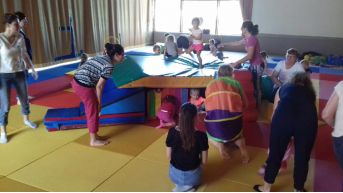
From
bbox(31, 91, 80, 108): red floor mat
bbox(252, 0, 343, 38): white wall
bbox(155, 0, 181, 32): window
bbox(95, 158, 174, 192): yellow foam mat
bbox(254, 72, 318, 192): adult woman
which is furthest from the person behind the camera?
bbox(155, 0, 181, 32): window

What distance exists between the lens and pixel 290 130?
2738 mm

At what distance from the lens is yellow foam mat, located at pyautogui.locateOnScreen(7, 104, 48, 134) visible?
467cm

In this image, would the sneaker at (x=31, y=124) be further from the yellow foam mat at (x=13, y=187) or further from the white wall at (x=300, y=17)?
the white wall at (x=300, y=17)

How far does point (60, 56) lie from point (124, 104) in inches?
225

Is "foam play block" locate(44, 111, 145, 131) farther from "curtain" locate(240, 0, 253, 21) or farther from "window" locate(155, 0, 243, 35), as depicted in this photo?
"window" locate(155, 0, 243, 35)

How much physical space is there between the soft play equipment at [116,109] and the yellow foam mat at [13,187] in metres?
1.52

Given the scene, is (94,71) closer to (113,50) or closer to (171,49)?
(113,50)

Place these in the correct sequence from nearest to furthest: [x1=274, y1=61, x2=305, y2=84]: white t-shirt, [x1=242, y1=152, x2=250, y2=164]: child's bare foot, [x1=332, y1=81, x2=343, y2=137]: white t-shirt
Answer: [x1=332, y1=81, x2=343, y2=137]: white t-shirt → [x1=242, y1=152, x2=250, y2=164]: child's bare foot → [x1=274, y1=61, x2=305, y2=84]: white t-shirt

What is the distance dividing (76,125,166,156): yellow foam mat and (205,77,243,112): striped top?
112cm

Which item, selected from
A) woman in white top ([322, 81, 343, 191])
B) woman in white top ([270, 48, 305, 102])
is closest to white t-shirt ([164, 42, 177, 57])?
woman in white top ([270, 48, 305, 102])

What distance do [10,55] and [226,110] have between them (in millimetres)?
2928

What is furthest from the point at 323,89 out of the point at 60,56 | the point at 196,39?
the point at 60,56

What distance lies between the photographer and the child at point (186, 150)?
288cm

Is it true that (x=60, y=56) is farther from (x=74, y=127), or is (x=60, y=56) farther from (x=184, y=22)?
(x=184, y=22)
